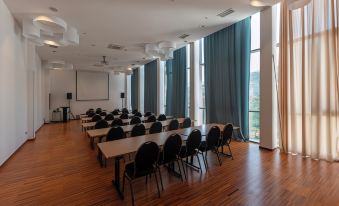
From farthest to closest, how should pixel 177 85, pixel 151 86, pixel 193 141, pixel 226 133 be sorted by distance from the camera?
pixel 151 86
pixel 177 85
pixel 226 133
pixel 193 141

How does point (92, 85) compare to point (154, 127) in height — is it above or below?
above

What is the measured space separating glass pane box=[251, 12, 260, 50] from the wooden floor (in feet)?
10.9

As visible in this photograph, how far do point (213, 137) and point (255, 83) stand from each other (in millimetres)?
2960

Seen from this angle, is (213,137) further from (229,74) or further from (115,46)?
(115,46)

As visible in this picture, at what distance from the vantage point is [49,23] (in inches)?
156

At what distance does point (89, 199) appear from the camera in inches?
103

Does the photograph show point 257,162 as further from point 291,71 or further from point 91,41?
point 91,41

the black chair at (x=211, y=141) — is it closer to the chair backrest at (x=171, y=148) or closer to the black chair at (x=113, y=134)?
the chair backrest at (x=171, y=148)

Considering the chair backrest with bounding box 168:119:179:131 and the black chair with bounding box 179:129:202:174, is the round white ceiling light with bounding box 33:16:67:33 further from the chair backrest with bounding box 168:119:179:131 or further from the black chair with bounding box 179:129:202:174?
the black chair with bounding box 179:129:202:174

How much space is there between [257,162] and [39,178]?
451 centimetres

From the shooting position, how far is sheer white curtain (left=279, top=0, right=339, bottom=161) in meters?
3.76

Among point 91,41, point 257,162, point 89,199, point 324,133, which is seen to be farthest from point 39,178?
point 324,133

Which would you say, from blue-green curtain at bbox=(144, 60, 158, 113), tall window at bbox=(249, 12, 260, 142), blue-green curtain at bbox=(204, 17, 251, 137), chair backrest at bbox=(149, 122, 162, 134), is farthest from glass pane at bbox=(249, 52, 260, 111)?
blue-green curtain at bbox=(144, 60, 158, 113)

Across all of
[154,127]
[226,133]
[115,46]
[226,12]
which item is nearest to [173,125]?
[154,127]
